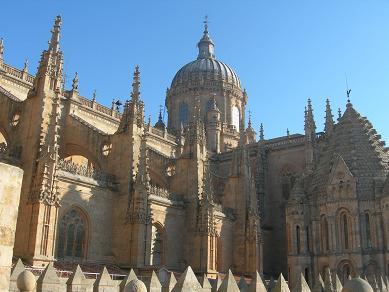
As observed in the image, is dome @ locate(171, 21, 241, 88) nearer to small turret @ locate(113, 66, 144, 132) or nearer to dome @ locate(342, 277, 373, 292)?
small turret @ locate(113, 66, 144, 132)

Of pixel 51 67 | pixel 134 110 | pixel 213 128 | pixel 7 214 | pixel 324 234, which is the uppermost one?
pixel 213 128

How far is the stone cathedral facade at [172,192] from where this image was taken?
80.5 feet

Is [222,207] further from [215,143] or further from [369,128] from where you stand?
[215,143]

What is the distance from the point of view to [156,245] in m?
30.2

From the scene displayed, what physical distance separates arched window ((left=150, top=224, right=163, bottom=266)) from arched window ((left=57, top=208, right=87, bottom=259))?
17.7ft

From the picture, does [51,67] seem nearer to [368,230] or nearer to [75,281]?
[75,281]

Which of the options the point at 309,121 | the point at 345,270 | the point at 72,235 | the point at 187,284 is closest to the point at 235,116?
the point at 309,121

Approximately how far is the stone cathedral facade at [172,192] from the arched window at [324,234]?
0.33 feet

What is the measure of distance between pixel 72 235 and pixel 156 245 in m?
6.64

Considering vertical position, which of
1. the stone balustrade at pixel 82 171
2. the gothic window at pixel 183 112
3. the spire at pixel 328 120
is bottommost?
the stone balustrade at pixel 82 171

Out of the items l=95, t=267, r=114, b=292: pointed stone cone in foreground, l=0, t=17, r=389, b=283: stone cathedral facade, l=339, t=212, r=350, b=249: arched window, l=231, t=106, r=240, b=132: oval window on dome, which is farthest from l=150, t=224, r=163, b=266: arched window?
l=231, t=106, r=240, b=132: oval window on dome

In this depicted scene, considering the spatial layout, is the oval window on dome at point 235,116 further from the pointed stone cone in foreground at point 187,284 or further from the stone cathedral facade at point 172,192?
the pointed stone cone in foreground at point 187,284

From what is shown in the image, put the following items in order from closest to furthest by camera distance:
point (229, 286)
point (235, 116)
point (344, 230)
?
point (229, 286) → point (344, 230) → point (235, 116)

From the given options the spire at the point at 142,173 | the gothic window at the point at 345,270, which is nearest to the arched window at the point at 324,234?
the gothic window at the point at 345,270
